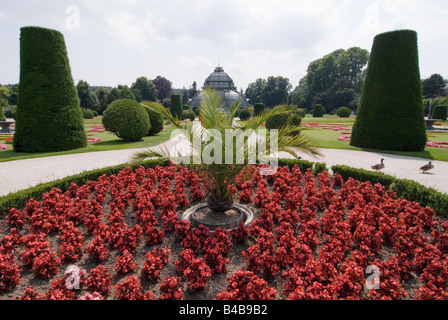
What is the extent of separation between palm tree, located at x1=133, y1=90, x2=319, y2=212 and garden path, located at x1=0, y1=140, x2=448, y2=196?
2.92 meters

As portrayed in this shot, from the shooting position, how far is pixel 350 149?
12.2 metres

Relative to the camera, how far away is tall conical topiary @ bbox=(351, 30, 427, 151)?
11.3m

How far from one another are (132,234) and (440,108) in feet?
120

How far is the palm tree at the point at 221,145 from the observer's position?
4535mm

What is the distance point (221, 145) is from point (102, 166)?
6.18 m

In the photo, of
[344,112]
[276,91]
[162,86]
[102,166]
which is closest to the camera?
[102,166]

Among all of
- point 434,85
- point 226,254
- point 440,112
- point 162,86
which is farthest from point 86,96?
point 434,85

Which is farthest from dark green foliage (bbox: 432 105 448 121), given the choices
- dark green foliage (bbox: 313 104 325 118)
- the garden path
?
the garden path

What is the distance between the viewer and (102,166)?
8945mm

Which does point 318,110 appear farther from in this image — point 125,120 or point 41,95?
point 41,95

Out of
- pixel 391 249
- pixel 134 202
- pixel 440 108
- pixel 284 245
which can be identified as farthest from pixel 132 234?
pixel 440 108

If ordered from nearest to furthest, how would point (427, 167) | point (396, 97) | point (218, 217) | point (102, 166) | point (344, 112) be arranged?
point (218, 217), point (427, 167), point (102, 166), point (396, 97), point (344, 112)

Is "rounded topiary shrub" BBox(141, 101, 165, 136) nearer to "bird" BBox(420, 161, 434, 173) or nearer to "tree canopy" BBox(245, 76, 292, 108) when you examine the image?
"bird" BBox(420, 161, 434, 173)
